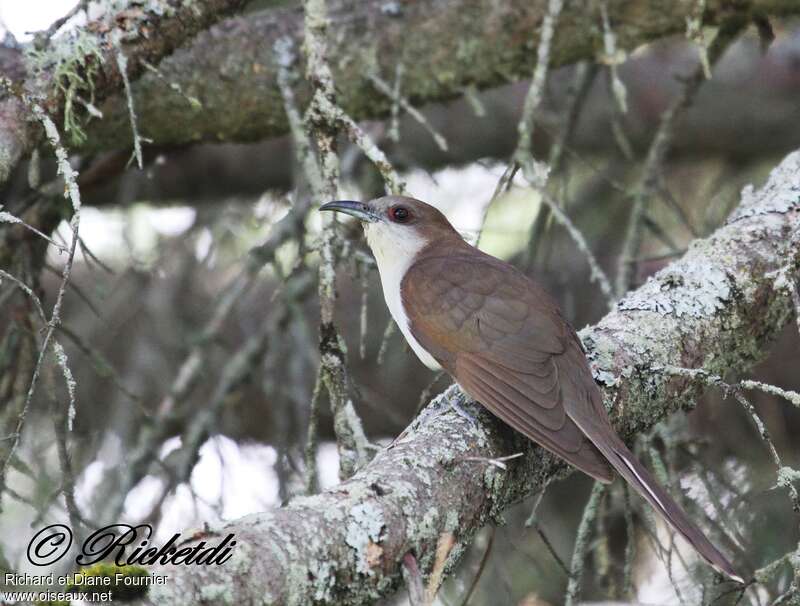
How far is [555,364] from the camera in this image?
3525 millimetres

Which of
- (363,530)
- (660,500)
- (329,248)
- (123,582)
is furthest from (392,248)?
(123,582)

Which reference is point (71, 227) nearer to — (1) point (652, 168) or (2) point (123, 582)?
(2) point (123, 582)

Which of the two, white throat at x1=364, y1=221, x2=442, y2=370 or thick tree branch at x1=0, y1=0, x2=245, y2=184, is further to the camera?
white throat at x1=364, y1=221, x2=442, y2=370

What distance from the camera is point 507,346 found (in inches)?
144

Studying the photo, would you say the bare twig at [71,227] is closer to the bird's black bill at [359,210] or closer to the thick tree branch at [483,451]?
the thick tree branch at [483,451]

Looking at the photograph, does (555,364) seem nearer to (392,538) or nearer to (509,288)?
(509,288)

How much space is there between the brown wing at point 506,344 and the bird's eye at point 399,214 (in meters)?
0.45

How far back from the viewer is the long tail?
112 inches

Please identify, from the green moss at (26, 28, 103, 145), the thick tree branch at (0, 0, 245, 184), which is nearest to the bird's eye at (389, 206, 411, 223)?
the thick tree branch at (0, 0, 245, 184)

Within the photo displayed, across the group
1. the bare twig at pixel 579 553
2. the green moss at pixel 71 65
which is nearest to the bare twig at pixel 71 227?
the green moss at pixel 71 65

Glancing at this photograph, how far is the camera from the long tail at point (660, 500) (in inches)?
112

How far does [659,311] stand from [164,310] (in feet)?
10.7

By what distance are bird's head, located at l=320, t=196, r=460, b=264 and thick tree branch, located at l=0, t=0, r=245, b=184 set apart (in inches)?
45.0

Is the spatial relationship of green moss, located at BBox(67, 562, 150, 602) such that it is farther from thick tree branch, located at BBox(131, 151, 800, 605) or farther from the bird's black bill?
the bird's black bill
